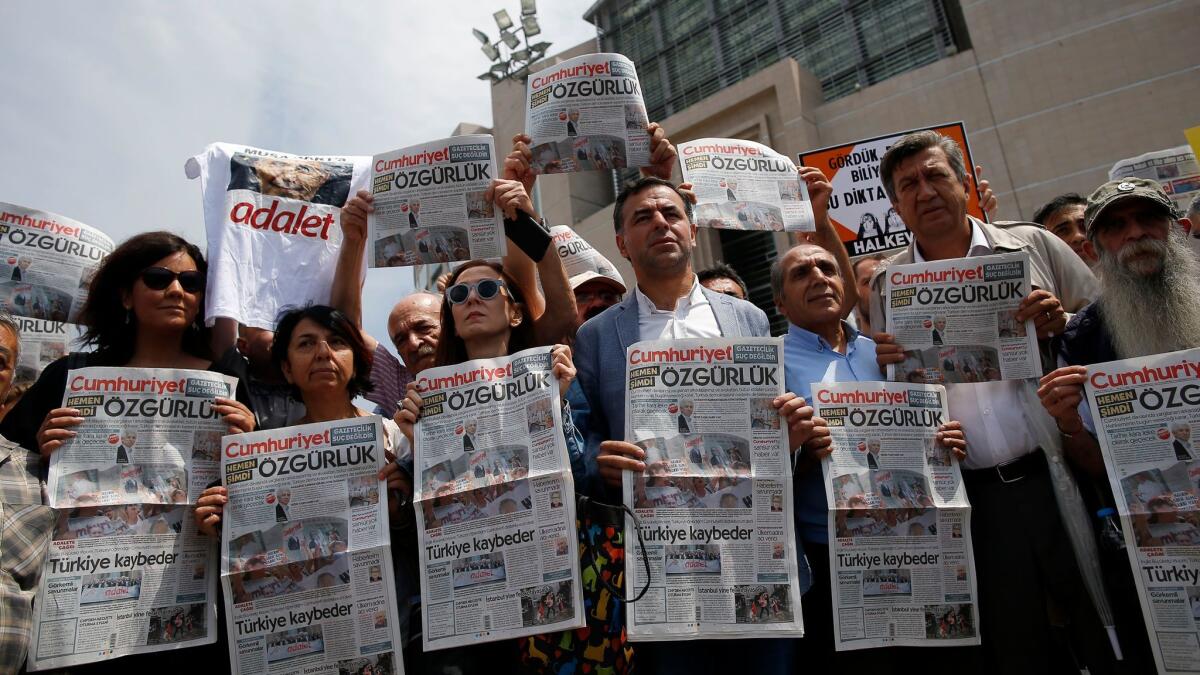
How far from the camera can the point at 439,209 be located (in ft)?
11.6

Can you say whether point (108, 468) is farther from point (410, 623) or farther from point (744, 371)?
point (744, 371)

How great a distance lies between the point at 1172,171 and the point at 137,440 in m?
6.64

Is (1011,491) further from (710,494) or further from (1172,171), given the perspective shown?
(1172,171)

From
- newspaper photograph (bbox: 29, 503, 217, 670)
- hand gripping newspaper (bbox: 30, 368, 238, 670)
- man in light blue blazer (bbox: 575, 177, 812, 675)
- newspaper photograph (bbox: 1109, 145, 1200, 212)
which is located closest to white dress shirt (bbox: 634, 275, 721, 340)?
man in light blue blazer (bbox: 575, 177, 812, 675)

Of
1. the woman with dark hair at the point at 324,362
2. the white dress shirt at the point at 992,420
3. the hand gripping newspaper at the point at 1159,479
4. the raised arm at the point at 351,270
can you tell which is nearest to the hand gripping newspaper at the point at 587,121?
the raised arm at the point at 351,270

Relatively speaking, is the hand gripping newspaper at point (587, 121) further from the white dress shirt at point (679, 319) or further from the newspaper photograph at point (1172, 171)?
the newspaper photograph at point (1172, 171)

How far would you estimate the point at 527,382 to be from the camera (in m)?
2.88

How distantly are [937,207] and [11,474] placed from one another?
3920mm

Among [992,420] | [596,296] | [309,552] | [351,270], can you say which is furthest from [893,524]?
[351,270]

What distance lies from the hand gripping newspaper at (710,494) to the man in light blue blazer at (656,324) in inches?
5.6

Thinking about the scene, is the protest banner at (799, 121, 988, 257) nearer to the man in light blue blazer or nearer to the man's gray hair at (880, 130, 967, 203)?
the man's gray hair at (880, 130, 967, 203)

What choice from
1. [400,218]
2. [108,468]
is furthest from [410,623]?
[400,218]

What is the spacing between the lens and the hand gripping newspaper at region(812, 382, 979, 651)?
9.09 ft

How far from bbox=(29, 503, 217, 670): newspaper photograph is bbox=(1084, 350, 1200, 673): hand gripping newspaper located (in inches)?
128
